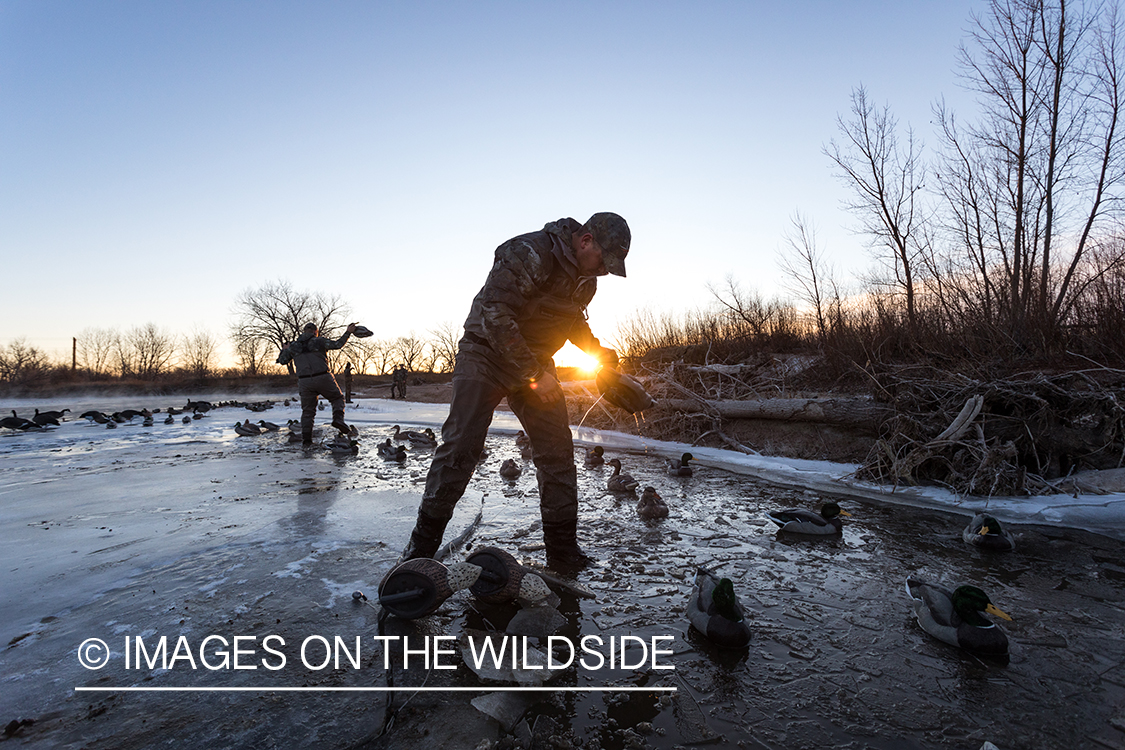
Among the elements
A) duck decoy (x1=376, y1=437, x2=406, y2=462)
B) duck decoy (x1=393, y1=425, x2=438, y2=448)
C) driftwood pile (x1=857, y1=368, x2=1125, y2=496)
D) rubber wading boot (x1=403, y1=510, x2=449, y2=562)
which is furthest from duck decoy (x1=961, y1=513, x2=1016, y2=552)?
duck decoy (x1=393, y1=425, x2=438, y2=448)

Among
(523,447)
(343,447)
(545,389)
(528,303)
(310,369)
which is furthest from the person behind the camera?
(310,369)

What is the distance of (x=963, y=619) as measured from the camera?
2648 millimetres

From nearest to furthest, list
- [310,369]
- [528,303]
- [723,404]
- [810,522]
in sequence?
[528,303]
[810,522]
[723,404]
[310,369]

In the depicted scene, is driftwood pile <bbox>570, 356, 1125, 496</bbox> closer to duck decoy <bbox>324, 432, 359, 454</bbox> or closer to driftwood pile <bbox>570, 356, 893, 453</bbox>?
driftwood pile <bbox>570, 356, 893, 453</bbox>

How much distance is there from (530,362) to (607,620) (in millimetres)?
1626

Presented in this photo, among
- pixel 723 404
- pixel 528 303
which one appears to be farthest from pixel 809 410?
pixel 528 303

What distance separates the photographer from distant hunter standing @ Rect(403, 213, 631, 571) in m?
3.42

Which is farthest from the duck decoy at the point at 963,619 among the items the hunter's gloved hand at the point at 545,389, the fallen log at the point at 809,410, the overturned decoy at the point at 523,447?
the overturned decoy at the point at 523,447

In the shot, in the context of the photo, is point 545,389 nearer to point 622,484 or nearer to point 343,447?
point 622,484

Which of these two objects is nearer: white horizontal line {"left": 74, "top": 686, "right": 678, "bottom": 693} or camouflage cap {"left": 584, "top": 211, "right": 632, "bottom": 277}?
white horizontal line {"left": 74, "top": 686, "right": 678, "bottom": 693}

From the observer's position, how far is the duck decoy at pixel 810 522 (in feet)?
14.6

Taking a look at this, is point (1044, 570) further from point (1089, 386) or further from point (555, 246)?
point (555, 246)

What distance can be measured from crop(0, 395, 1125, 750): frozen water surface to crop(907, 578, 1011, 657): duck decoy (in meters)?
0.07

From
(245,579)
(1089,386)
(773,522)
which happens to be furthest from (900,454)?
(245,579)
